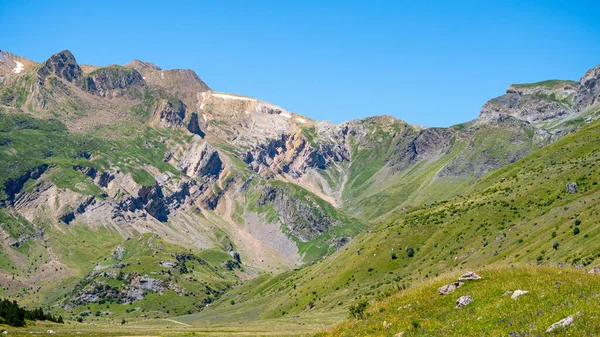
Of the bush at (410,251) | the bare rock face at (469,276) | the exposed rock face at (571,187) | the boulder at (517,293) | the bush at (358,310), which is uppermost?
the bare rock face at (469,276)

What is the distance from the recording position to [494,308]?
3497cm

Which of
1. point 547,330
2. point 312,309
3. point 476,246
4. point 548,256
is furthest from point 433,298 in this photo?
point 312,309

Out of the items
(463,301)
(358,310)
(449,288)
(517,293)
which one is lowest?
(358,310)

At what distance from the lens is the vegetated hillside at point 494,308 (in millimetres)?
29484

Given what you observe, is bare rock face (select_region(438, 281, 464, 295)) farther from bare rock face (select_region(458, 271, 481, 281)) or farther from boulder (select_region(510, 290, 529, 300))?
boulder (select_region(510, 290, 529, 300))

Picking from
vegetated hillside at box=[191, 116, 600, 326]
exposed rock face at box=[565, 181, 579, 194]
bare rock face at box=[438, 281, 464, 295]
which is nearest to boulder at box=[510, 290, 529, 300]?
bare rock face at box=[438, 281, 464, 295]

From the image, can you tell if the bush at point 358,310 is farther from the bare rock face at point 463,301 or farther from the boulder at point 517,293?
the boulder at point 517,293

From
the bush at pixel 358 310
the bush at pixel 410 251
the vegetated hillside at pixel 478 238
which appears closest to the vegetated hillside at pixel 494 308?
the bush at pixel 358 310

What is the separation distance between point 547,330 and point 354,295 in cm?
13890

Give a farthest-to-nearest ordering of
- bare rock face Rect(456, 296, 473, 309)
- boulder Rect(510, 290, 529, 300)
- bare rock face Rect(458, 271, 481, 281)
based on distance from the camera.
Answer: bare rock face Rect(458, 271, 481, 281) → bare rock face Rect(456, 296, 473, 309) → boulder Rect(510, 290, 529, 300)

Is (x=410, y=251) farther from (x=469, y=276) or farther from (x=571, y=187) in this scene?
(x=469, y=276)

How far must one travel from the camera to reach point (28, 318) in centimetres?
11525

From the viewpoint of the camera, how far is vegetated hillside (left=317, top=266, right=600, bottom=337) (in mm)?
29484

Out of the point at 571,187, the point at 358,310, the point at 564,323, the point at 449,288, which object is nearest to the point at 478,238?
the point at 571,187
